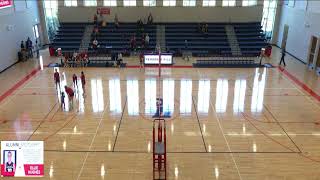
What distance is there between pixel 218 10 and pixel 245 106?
18.0 meters

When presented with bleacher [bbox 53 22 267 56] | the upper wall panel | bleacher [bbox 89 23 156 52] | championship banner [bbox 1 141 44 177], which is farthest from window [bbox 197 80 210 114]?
the upper wall panel

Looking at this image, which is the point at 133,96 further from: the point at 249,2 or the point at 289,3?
the point at 249,2

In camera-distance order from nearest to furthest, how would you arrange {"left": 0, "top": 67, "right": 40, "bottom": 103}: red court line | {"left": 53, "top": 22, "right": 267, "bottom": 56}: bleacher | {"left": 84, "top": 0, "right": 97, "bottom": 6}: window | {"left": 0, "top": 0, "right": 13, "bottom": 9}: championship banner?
{"left": 0, "top": 67, "right": 40, "bottom": 103}: red court line
{"left": 0, "top": 0, "right": 13, "bottom": 9}: championship banner
{"left": 53, "top": 22, "right": 267, "bottom": 56}: bleacher
{"left": 84, "top": 0, "right": 97, "bottom": 6}: window

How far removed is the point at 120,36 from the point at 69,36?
513 centimetres

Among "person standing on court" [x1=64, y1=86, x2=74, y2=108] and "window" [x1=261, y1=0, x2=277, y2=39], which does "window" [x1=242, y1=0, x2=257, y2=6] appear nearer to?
"window" [x1=261, y1=0, x2=277, y2=39]

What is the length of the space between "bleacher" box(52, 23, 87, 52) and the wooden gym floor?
297 inches

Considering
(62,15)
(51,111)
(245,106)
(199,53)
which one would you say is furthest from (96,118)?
(62,15)

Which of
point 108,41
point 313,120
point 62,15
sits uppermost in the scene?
point 62,15

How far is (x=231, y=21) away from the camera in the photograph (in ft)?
104

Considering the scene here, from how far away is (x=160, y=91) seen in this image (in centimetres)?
1784

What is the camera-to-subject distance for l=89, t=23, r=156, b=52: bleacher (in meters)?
28.7

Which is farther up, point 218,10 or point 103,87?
point 218,10

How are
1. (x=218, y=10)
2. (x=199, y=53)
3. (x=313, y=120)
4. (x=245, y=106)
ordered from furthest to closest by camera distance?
(x=218, y=10) → (x=199, y=53) → (x=245, y=106) → (x=313, y=120)

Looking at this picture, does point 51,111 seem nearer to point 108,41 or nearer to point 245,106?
point 245,106
